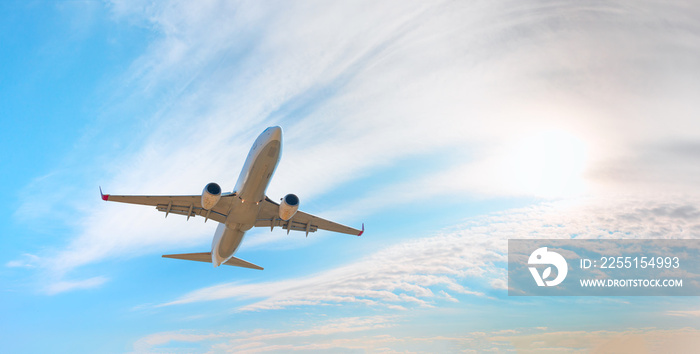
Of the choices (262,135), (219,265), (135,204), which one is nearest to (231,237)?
(219,265)

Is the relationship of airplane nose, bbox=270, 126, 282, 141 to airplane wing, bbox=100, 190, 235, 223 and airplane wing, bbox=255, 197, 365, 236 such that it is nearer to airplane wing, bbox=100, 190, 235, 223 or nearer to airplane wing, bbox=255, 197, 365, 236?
Answer: airplane wing, bbox=100, 190, 235, 223

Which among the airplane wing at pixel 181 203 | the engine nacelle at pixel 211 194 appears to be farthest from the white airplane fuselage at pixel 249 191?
the engine nacelle at pixel 211 194

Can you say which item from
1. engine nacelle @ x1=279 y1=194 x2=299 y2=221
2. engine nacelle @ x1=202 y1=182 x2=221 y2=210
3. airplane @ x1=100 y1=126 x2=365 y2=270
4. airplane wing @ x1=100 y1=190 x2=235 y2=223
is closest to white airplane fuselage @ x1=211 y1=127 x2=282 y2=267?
airplane @ x1=100 y1=126 x2=365 y2=270

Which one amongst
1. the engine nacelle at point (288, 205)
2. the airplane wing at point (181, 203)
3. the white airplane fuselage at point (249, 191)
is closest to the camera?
the white airplane fuselage at point (249, 191)

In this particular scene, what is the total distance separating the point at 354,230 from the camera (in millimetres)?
45438

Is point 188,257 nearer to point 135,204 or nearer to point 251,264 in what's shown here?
point 251,264

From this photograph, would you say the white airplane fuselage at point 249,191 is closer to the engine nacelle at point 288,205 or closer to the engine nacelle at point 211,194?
the engine nacelle at point 288,205

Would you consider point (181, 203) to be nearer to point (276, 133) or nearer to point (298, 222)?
point (298, 222)

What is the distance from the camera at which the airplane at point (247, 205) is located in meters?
33.6

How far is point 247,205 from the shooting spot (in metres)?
36.9

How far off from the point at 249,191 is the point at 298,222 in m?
9.87

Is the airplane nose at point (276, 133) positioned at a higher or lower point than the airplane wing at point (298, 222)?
higher

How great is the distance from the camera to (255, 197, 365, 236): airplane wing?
41062 mm

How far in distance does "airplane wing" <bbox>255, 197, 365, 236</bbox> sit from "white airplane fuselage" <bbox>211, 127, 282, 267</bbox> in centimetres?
198
